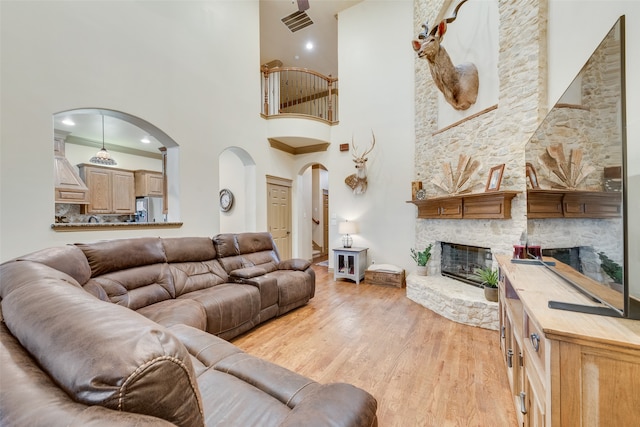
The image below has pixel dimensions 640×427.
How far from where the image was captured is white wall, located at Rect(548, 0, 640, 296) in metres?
1.08

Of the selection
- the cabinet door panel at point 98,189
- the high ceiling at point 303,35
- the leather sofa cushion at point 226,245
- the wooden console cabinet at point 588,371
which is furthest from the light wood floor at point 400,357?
the high ceiling at point 303,35

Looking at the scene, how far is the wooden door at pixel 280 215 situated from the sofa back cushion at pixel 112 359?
4930mm

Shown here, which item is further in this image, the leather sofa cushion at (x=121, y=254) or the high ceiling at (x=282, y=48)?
the high ceiling at (x=282, y=48)

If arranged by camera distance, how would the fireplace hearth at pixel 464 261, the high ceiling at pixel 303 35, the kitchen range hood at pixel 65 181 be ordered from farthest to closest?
the high ceiling at pixel 303 35 < the kitchen range hood at pixel 65 181 < the fireplace hearth at pixel 464 261

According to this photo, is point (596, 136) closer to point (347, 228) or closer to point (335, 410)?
point (335, 410)

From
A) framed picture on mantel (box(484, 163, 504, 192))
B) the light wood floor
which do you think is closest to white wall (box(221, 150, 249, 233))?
the light wood floor

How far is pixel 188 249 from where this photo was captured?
2.98m

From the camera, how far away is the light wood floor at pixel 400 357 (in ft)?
5.54

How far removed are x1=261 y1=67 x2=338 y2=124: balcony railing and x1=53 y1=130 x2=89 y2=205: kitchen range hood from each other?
3324 millimetres

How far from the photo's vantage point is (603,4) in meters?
2.01

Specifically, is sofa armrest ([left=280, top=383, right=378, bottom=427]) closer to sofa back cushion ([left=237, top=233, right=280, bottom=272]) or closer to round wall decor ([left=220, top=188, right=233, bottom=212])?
sofa back cushion ([left=237, top=233, right=280, bottom=272])

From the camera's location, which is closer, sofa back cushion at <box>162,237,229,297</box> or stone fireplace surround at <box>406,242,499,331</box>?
sofa back cushion at <box>162,237,229,297</box>

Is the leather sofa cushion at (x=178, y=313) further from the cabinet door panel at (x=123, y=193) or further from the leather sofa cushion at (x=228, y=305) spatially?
the cabinet door panel at (x=123, y=193)

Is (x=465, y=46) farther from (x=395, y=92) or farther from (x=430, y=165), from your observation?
(x=430, y=165)
